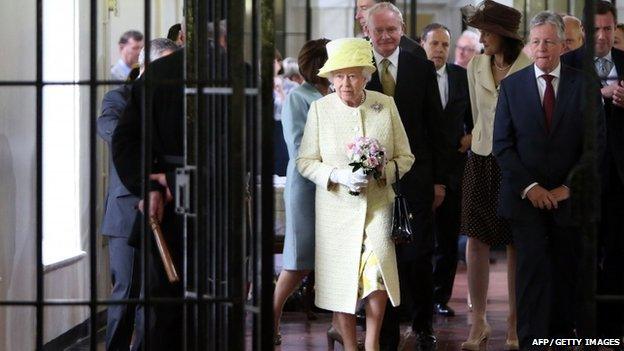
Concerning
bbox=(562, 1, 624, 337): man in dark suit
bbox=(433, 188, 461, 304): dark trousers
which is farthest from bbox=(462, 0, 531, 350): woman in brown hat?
bbox=(433, 188, 461, 304): dark trousers

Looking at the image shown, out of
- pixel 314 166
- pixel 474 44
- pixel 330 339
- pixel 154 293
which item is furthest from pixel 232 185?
pixel 474 44

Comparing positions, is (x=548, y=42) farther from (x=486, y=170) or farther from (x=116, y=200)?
(x=116, y=200)

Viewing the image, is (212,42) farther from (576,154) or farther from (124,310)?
(576,154)

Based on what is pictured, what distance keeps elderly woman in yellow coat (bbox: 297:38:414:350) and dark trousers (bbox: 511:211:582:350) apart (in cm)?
68

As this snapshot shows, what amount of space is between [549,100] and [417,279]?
4.80 ft

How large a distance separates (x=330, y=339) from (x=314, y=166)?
153 cm

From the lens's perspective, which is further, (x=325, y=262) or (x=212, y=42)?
(x=325, y=262)

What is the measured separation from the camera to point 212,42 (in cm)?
564

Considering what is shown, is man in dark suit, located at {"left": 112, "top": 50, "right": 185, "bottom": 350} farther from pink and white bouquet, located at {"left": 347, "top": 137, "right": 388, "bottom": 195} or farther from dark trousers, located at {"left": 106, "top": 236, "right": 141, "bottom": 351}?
pink and white bouquet, located at {"left": 347, "top": 137, "right": 388, "bottom": 195}

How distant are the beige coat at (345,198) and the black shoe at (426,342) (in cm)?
115

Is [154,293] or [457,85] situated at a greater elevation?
[457,85]

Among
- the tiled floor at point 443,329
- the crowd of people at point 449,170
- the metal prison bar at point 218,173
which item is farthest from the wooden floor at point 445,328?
the metal prison bar at point 218,173

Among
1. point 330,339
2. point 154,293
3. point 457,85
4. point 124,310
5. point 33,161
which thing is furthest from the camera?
point 457,85

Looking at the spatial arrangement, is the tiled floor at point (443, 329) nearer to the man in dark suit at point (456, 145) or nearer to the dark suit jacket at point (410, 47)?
the man in dark suit at point (456, 145)
